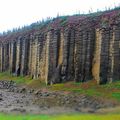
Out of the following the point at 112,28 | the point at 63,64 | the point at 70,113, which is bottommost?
the point at 70,113

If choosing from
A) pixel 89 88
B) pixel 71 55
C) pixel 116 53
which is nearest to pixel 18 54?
pixel 71 55

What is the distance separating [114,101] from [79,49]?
49.4 ft

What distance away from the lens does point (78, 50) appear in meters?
51.8

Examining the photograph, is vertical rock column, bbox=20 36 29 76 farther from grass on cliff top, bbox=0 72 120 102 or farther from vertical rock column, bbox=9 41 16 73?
grass on cliff top, bbox=0 72 120 102

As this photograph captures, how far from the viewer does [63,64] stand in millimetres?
53875

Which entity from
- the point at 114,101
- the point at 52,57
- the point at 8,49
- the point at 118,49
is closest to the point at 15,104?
the point at 114,101

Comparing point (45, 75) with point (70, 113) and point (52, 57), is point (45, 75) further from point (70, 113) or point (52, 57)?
point (70, 113)

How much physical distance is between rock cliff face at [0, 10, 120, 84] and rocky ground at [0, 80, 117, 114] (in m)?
5.06

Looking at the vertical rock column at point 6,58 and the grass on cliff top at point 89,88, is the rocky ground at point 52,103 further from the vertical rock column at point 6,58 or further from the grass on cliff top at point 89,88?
the vertical rock column at point 6,58

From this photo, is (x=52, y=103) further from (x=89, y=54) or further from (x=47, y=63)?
(x=47, y=63)

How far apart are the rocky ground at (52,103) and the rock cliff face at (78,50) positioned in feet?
16.6

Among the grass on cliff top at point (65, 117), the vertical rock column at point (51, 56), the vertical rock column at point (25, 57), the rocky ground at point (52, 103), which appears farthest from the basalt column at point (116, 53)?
the vertical rock column at point (25, 57)

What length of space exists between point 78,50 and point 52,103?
550 inches

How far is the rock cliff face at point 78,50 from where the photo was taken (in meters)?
46.5
